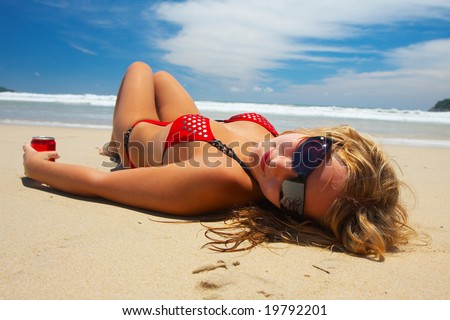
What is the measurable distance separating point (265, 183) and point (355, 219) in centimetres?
64

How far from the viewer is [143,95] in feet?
13.6

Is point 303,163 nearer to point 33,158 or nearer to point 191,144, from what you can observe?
point 191,144

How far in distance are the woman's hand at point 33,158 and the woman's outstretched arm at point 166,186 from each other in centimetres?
35

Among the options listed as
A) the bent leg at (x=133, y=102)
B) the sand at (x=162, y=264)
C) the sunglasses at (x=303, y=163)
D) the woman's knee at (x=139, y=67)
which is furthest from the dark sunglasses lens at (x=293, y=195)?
the woman's knee at (x=139, y=67)

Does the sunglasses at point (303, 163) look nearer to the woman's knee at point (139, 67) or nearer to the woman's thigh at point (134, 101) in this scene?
the woman's thigh at point (134, 101)

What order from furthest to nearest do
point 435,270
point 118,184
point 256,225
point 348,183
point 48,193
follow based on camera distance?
point 48,193
point 118,184
point 256,225
point 348,183
point 435,270

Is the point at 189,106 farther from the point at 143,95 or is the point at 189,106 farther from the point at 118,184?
the point at 118,184

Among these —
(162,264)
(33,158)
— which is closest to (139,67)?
(33,158)

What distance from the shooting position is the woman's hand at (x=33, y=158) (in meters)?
3.24

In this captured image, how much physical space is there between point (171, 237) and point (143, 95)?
7.85ft

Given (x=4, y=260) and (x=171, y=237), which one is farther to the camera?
(x=171, y=237)

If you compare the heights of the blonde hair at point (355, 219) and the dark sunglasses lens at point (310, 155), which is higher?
the dark sunglasses lens at point (310, 155)

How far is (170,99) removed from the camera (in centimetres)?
431
